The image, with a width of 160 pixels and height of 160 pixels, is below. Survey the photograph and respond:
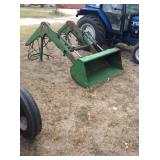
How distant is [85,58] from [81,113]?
1142mm

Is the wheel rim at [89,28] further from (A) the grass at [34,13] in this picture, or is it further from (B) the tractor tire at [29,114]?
(A) the grass at [34,13]

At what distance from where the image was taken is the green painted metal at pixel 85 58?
4781 mm

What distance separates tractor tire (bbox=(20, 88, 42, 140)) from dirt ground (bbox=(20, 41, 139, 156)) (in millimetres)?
233

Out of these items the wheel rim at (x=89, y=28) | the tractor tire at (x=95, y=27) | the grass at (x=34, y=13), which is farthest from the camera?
the grass at (x=34, y=13)

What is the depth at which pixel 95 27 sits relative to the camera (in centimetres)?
652

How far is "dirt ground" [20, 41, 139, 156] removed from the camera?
10.8 feet

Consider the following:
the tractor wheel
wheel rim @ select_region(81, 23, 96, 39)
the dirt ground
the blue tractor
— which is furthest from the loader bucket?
wheel rim @ select_region(81, 23, 96, 39)

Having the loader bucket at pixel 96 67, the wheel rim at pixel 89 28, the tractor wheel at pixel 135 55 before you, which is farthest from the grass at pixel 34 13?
the loader bucket at pixel 96 67

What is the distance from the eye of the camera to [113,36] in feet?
22.2

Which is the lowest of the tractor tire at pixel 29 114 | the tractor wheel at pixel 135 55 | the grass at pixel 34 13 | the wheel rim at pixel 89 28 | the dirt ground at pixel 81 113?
the dirt ground at pixel 81 113

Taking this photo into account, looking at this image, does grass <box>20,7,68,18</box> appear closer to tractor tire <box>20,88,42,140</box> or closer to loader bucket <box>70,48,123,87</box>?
loader bucket <box>70,48,123,87</box>

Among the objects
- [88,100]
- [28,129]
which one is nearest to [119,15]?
[88,100]

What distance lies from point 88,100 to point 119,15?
2.65 m
